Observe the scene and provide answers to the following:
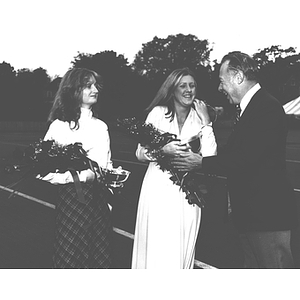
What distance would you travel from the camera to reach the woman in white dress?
4316mm

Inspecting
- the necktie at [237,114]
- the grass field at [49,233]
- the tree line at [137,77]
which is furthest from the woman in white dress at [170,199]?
the tree line at [137,77]

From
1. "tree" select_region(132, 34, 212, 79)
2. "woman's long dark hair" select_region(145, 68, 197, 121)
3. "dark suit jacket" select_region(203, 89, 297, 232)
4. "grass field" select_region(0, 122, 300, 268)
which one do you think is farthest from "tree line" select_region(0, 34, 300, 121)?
"dark suit jacket" select_region(203, 89, 297, 232)

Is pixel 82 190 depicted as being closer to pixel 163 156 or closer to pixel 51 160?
pixel 51 160

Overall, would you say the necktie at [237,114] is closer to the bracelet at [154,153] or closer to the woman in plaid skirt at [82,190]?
the bracelet at [154,153]

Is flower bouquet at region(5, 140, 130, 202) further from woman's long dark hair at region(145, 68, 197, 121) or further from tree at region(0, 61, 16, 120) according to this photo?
tree at region(0, 61, 16, 120)

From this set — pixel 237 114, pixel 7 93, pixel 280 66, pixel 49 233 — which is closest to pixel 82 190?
pixel 237 114

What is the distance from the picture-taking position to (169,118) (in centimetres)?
451

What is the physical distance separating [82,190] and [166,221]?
27.6 inches

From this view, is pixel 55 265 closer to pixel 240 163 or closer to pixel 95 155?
pixel 95 155

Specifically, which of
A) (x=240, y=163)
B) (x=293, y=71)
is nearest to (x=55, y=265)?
(x=240, y=163)

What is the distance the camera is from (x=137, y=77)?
2815 inches

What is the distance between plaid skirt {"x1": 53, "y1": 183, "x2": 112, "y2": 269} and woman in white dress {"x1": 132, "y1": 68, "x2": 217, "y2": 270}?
0.34 meters

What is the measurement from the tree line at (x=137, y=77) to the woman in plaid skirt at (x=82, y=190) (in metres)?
45.9
